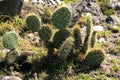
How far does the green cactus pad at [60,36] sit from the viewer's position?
8172 millimetres

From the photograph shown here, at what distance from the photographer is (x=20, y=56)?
8203 millimetres

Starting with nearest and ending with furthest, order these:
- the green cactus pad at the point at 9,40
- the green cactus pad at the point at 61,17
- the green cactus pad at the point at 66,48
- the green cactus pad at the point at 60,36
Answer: the green cactus pad at the point at 9,40 < the green cactus pad at the point at 66,48 < the green cactus pad at the point at 61,17 < the green cactus pad at the point at 60,36

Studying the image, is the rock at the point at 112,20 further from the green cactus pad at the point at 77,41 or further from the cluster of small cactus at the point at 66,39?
the green cactus pad at the point at 77,41

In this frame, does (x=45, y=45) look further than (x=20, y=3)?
No

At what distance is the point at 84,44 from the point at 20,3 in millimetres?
2764

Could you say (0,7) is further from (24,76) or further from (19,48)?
→ (24,76)

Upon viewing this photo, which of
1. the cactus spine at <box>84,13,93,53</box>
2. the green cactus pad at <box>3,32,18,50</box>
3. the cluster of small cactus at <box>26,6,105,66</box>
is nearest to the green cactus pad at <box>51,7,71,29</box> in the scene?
the cluster of small cactus at <box>26,6,105,66</box>

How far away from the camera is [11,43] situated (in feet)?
25.0

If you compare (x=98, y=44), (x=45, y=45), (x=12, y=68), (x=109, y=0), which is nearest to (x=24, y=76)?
(x=12, y=68)

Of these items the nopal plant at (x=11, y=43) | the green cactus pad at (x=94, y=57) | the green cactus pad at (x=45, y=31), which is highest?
the green cactus pad at (x=45, y=31)

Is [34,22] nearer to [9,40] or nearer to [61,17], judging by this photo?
[61,17]

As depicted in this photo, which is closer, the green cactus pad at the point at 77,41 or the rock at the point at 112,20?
the green cactus pad at the point at 77,41

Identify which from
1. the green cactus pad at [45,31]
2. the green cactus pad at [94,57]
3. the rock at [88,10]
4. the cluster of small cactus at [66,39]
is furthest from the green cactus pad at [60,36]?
the rock at [88,10]

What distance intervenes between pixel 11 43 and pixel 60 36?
3.60ft
